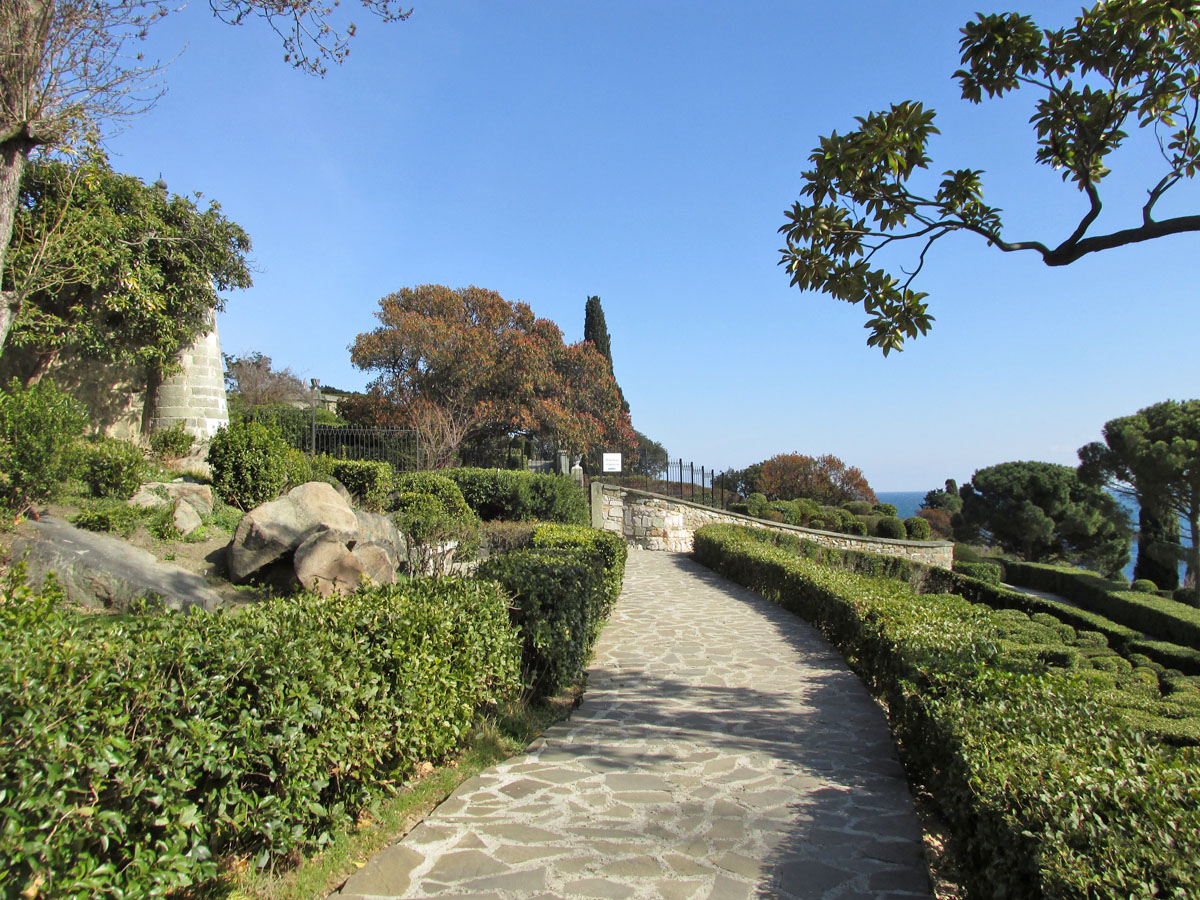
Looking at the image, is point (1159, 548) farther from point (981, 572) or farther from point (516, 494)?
point (516, 494)

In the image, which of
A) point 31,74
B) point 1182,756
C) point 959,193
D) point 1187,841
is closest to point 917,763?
point 1182,756

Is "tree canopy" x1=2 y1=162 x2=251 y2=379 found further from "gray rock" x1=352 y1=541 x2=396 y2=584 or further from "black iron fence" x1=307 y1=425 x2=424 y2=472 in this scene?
"black iron fence" x1=307 y1=425 x2=424 y2=472

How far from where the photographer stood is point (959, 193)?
16.1ft

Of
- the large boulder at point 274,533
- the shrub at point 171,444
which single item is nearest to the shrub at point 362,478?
the shrub at point 171,444

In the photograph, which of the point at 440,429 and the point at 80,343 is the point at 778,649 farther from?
the point at 440,429

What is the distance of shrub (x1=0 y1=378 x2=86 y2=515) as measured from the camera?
698 centimetres

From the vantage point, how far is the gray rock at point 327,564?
23.6 ft

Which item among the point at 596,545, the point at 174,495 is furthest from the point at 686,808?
the point at 174,495

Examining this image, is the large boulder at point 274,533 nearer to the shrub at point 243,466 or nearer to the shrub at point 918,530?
the shrub at point 243,466

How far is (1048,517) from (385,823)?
39245 millimetres

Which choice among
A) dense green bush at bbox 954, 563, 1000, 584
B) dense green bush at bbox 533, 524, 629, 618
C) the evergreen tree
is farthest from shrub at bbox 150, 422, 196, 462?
the evergreen tree

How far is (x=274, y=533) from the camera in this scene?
7.59m

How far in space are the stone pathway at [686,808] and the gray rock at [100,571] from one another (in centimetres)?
333

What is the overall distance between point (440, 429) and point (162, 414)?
9942mm
